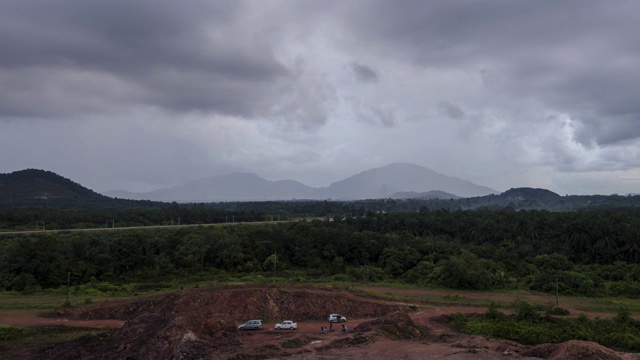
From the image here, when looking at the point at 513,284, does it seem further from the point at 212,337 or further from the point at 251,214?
the point at 251,214

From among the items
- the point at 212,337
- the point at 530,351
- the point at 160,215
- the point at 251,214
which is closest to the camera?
the point at 530,351

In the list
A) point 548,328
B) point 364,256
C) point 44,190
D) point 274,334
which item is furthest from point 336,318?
point 44,190

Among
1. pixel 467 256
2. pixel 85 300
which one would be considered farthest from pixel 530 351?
pixel 85 300

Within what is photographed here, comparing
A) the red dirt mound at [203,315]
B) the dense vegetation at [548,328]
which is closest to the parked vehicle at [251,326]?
the red dirt mound at [203,315]

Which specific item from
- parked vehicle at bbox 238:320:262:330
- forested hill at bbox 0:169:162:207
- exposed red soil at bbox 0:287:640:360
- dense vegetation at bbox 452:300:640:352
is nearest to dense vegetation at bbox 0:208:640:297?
dense vegetation at bbox 452:300:640:352

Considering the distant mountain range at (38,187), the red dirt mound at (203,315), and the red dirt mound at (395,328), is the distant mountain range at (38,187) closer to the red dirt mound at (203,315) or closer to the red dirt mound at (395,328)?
the red dirt mound at (203,315)
